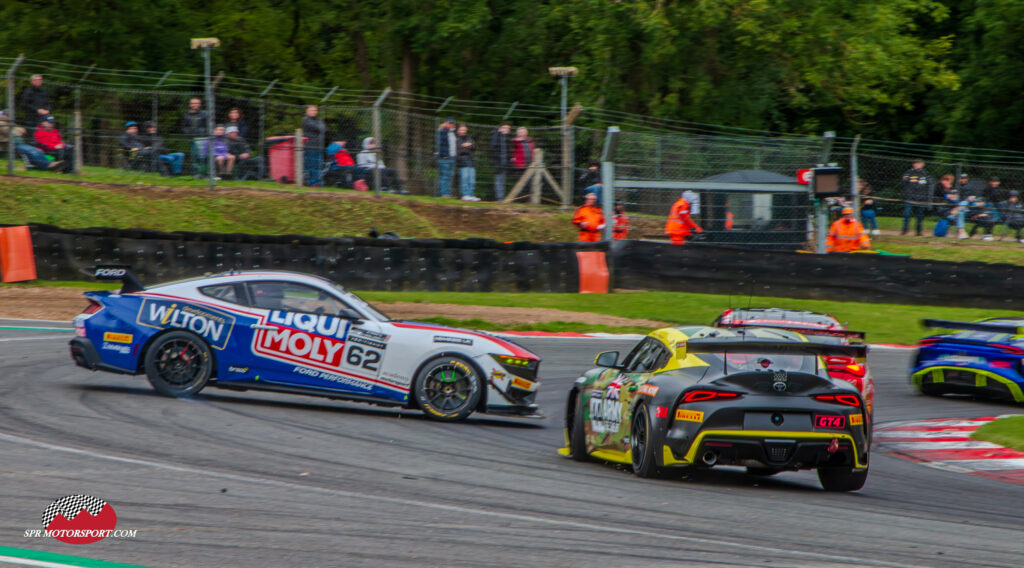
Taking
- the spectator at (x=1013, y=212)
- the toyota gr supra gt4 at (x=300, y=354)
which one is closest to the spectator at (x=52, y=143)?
the toyota gr supra gt4 at (x=300, y=354)

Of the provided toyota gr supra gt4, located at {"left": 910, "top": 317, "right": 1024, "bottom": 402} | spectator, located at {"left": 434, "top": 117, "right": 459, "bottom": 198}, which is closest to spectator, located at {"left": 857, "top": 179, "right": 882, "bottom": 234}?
spectator, located at {"left": 434, "top": 117, "right": 459, "bottom": 198}

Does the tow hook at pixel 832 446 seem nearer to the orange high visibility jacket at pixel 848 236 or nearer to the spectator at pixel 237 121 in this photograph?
the orange high visibility jacket at pixel 848 236

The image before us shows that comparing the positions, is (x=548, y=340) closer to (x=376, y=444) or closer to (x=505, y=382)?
(x=505, y=382)

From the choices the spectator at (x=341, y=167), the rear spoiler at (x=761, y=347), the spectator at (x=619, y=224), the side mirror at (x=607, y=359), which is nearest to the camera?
the rear spoiler at (x=761, y=347)

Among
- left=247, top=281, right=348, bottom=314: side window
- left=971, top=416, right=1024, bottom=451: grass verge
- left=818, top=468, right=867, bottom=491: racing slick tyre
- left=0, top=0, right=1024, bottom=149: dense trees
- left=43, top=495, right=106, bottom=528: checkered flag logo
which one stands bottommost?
left=971, top=416, right=1024, bottom=451: grass verge

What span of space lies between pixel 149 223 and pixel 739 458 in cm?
1885

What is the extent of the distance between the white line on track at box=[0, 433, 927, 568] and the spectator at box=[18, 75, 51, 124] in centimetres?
1635

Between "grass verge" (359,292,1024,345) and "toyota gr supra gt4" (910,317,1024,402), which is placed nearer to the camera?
"toyota gr supra gt4" (910,317,1024,402)

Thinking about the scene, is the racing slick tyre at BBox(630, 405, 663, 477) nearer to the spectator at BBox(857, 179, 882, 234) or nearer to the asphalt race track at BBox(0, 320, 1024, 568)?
A: the asphalt race track at BBox(0, 320, 1024, 568)

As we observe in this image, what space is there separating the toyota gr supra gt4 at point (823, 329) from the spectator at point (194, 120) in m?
14.7

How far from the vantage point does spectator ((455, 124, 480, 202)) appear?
25484mm

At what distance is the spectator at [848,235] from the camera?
24.9 metres

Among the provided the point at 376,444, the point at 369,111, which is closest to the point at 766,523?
the point at 376,444

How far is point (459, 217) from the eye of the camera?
26672mm
